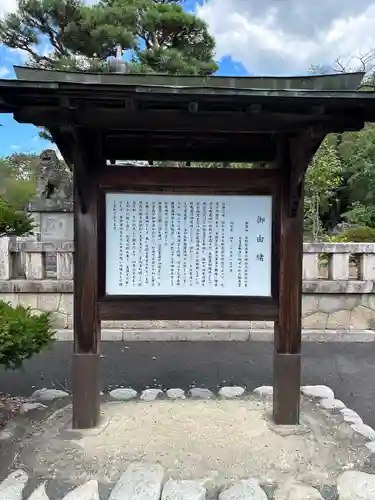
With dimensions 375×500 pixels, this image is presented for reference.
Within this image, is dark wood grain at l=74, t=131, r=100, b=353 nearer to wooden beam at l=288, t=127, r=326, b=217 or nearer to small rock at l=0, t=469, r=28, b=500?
small rock at l=0, t=469, r=28, b=500

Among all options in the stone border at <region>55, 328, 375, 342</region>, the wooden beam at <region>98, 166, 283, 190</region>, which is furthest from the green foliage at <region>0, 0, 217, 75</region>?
the wooden beam at <region>98, 166, 283, 190</region>

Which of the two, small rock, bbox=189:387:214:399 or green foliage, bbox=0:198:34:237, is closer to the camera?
small rock, bbox=189:387:214:399

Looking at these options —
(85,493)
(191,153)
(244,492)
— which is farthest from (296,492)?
(191,153)

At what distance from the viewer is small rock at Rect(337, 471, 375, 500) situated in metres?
2.69

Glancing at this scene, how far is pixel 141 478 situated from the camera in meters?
2.78

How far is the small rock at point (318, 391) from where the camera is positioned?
A: 432cm

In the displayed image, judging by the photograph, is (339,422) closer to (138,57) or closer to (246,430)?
(246,430)

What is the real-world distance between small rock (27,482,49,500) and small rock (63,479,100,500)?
0.13 meters

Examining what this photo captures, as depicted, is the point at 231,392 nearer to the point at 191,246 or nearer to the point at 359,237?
the point at 191,246

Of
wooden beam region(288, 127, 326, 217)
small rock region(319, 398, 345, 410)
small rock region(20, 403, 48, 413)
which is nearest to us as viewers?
wooden beam region(288, 127, 326, 217)

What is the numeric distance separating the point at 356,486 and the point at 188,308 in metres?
1.59

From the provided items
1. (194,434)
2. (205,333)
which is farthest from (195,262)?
(205,333)

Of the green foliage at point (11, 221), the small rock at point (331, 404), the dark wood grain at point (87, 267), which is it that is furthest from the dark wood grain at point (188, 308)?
the green foliage at point (11, 221)

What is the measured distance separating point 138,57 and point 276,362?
13959 mm
